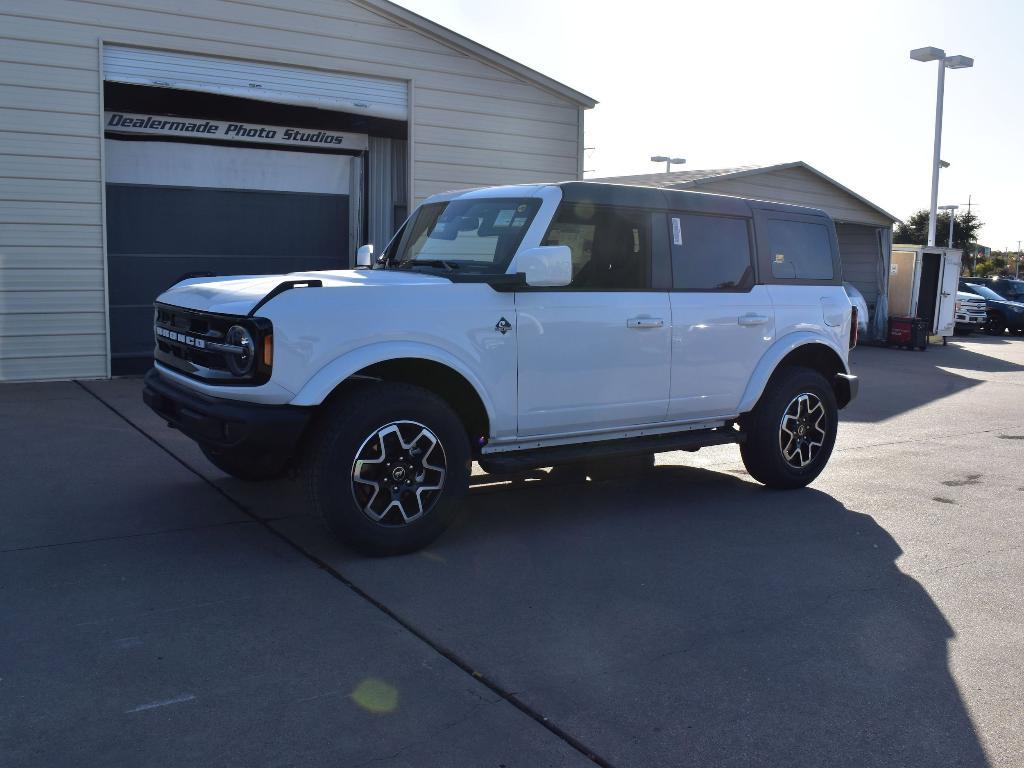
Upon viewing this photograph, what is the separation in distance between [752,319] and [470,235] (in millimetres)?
2017

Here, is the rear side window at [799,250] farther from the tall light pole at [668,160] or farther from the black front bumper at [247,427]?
the tall light pole at [668,160]

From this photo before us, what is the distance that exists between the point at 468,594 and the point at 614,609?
0.69 metres

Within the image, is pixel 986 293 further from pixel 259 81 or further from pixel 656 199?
pixel 656 199

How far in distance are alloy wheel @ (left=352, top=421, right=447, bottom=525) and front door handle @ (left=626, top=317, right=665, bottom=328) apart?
1.51m

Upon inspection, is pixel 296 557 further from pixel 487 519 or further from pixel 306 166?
pixel 306 166

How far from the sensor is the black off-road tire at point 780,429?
22.2 ft

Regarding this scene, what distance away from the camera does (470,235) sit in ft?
19.7

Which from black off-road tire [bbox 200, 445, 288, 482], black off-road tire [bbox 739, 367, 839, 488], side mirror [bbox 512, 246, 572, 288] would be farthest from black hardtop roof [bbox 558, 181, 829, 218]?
black off-road tire [bbox 200, 445, 288, 482]

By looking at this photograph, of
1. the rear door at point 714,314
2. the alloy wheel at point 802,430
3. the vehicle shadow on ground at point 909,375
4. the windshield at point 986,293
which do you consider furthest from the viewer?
the windshield at point 986,293

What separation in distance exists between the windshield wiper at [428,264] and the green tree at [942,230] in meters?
63.3

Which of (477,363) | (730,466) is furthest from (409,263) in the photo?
(730,466)

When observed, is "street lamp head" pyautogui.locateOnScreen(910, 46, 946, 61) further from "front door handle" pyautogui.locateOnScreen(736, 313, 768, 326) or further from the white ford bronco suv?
"front door handle" pyautogui.locateOnScreen(736, 313, 768, 326)

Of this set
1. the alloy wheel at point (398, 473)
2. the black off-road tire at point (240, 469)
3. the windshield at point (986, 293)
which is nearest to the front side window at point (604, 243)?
the alloy wheel at point (398, 473)

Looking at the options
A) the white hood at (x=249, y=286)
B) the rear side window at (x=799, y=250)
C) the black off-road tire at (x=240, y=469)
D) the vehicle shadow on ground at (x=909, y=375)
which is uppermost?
the rear side window at (x=799, y=250)
